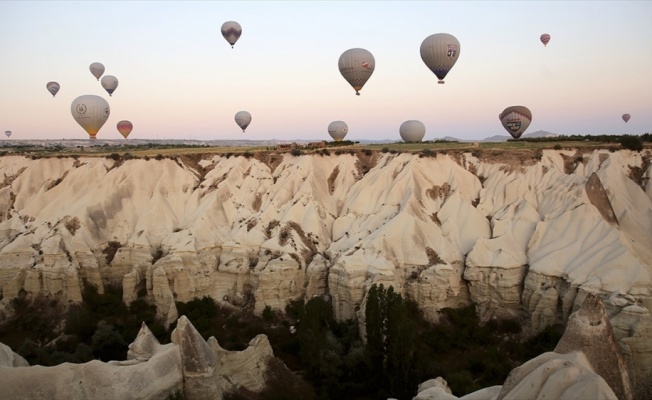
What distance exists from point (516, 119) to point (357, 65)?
15.5 meters

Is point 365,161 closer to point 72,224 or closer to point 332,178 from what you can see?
point 332,178

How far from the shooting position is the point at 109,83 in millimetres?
60812

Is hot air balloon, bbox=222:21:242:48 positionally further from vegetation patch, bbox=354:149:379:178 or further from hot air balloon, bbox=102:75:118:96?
vegetation patch, bbox=354:149:379:178

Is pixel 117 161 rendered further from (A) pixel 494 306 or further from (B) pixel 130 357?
(A) pixel 494 306

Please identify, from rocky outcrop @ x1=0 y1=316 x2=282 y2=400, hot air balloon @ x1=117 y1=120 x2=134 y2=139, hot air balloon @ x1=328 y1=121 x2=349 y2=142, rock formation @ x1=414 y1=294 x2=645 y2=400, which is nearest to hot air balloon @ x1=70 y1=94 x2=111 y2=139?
hot air balloon @ x1=117 y1=120 x2=134 y2=139

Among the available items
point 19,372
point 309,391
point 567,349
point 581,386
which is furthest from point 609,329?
point 19,372

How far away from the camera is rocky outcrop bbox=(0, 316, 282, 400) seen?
1357cm

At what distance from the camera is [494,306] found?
2612cm

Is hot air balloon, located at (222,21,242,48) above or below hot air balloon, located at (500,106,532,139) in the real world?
above

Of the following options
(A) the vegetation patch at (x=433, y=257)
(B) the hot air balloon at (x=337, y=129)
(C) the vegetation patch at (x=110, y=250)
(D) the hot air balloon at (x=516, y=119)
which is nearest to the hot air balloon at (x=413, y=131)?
(B) the hot air balloon at (x=337, y=129)

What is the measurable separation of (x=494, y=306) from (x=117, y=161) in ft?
98.6

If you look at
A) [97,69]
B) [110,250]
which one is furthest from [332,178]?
[97,69]

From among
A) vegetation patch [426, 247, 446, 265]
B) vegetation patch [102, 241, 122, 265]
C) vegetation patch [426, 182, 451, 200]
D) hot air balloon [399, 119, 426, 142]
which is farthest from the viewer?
hot air balloon [399, 119, 426, 142]

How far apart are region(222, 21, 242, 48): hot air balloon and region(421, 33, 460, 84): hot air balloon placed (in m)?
20.5
